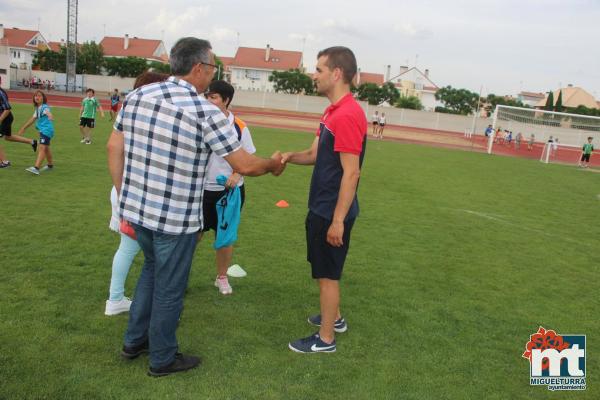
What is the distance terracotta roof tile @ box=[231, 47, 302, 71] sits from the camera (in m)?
88.1

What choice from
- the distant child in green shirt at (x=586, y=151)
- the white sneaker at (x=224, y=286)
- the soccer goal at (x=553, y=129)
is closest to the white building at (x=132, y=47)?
the soccer goal at (x=553, y=129)

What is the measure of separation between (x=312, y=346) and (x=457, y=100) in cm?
5877

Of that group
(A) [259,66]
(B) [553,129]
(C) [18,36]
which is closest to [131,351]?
(B) [553,129]

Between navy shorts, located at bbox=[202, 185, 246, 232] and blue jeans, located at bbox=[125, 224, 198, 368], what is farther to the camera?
navy shorts, located at bbox=[202, 185, 246, 232]

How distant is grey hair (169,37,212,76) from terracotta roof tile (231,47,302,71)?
86.8 m

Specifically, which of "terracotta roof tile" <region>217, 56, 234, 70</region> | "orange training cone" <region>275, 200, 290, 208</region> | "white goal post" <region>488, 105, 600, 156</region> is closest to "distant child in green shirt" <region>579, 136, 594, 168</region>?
"white goal post" <region>488, 105, 600, 156</region>

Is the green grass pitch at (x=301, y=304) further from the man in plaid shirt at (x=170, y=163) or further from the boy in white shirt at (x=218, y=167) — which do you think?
the boy in white shirt at (x=218, y=167)

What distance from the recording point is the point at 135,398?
3.03 meters

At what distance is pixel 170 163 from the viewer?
2.89 meters

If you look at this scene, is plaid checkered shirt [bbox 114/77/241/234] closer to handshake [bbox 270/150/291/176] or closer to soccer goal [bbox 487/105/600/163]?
handshake [bbox 270/150/291/176]

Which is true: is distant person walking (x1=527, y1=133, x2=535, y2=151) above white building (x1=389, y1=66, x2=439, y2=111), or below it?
below

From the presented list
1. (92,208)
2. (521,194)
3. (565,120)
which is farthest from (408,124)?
(92,208)

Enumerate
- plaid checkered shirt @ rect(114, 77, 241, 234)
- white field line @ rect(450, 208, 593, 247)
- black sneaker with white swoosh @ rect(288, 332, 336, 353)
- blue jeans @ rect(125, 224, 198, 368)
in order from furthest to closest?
white field line @ rect(450, 208, 593, 247), black sneaker with white swoosh @ rect(288, 332, 336, 353), blue jeans @ rect(125, 224, 198, 368), plaid checkered shirt @ rect(114, 77, 241, 234)

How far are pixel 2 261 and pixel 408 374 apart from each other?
414 centimetres
